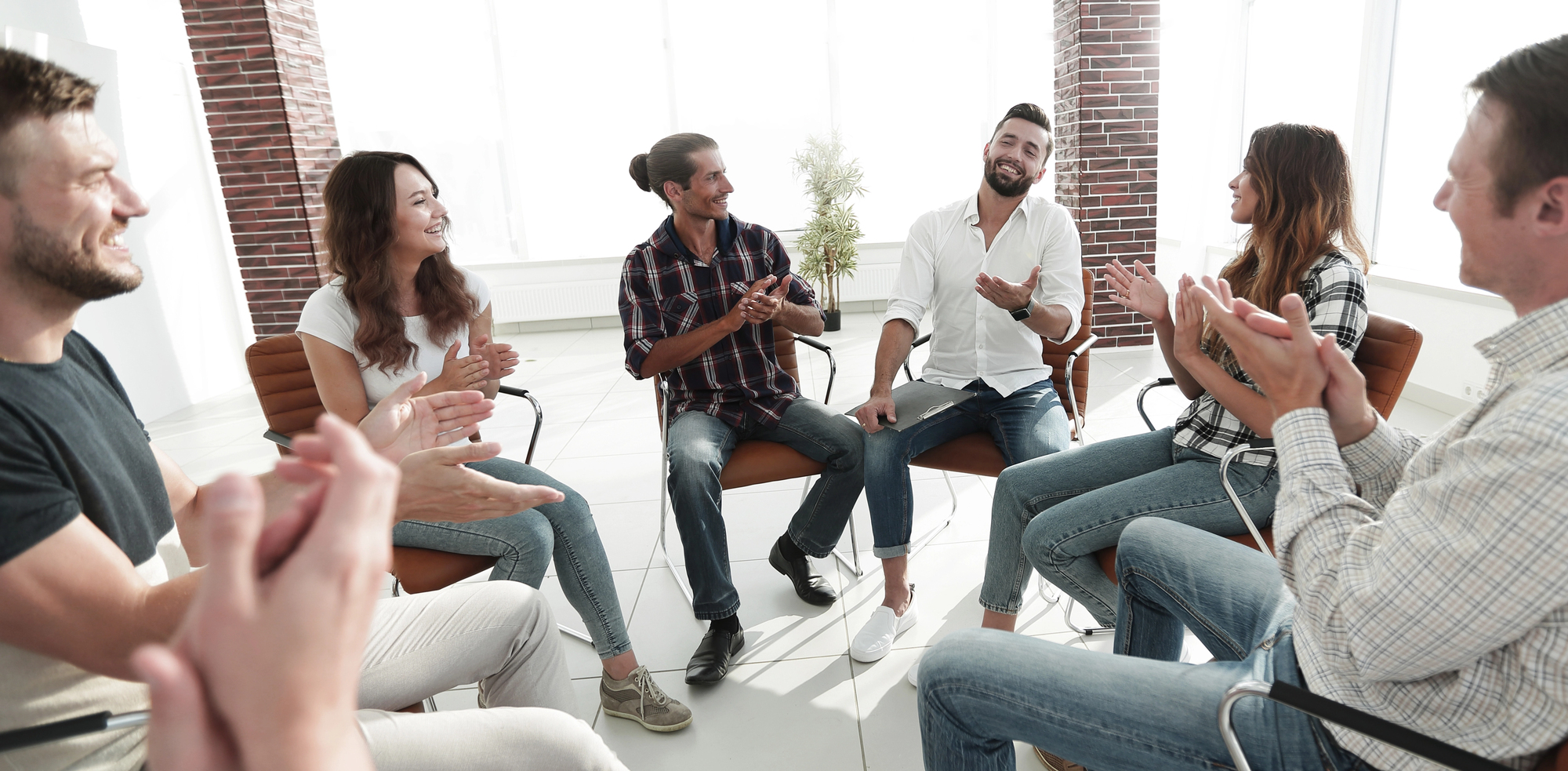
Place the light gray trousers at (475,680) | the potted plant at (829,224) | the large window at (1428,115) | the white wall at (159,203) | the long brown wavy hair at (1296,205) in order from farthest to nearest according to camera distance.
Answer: the potted plant at (829,224)
the white wall at (159,203)
the large window at (1428,115)
the long brown wavy hair at (1296,205)
the light gray trousers at (475,680)

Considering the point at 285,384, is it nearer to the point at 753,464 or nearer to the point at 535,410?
the point at 535,410

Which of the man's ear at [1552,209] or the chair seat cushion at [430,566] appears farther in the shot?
the chair seat cushion at [430,566]

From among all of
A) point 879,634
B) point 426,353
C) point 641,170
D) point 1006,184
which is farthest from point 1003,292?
point 426,353

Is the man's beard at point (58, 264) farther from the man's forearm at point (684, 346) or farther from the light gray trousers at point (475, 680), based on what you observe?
Result: the man's forearm at point (684, 346)

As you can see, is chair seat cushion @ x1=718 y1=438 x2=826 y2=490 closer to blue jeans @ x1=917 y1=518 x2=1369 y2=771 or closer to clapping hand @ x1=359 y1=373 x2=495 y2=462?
clapping hand @ x1=359 y1=373 x2=495 y2=462

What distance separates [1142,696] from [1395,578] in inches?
13.2

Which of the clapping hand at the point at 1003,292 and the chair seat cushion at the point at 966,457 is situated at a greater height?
the clapping hand at the point at 1003,292

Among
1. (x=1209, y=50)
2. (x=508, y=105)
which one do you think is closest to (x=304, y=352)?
(x=508, y=105)

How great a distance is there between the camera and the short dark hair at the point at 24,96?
0.89 meters

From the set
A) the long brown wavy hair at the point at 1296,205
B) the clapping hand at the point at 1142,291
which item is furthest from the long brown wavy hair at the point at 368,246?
the long brown wavy hair at the point at 1296,205

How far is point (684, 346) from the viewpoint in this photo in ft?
7.38

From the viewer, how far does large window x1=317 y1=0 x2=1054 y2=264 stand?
272 inches

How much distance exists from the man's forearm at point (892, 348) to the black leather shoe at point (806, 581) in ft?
1.86

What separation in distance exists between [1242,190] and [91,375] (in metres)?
2.13
